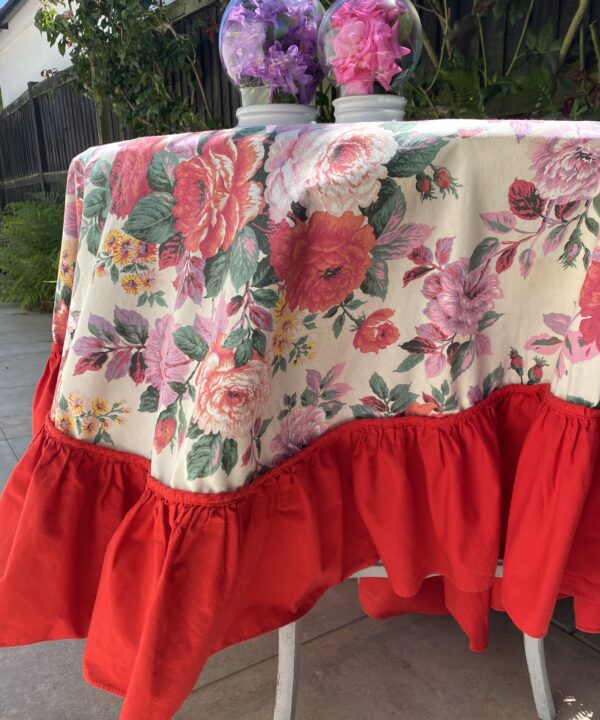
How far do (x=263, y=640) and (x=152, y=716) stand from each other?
0.56 metres

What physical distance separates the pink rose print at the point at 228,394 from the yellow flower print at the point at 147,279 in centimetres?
17

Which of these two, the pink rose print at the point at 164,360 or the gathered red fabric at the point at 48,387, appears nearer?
the pink rose print at the point at 164,360

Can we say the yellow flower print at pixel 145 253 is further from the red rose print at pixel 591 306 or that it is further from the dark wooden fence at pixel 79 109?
the dark wooden fence at pixel 79 109

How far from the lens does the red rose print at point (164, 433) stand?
70 cm

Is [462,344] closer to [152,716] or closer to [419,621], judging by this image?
[152,716]

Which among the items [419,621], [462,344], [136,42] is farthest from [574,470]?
[136,42]

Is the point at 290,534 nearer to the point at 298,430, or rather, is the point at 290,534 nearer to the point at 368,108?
the point at 298,430

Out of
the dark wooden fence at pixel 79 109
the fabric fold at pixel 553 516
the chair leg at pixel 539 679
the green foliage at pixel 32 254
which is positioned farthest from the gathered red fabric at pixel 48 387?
the green foliage at pixel 32 254

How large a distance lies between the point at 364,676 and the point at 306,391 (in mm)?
637

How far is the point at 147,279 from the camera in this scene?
783 mm

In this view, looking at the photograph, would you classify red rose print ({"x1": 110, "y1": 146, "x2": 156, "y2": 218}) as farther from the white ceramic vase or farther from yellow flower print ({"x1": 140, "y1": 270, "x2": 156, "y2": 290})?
the white ceramic vase

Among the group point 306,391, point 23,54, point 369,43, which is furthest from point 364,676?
point 23,54

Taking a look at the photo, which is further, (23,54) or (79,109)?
(23,54)

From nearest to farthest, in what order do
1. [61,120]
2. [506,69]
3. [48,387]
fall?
[48,387], [506,69], [61,120]
